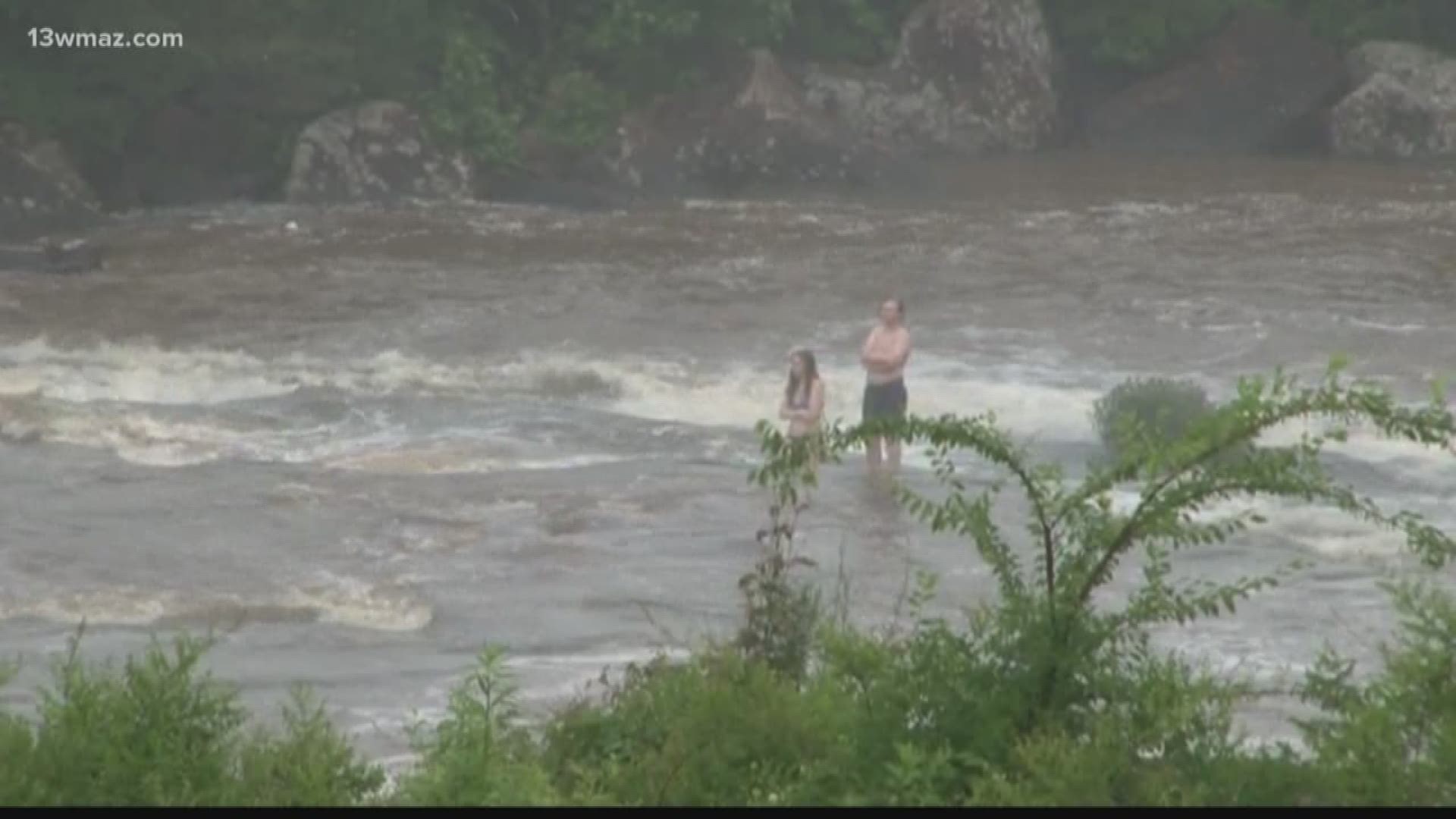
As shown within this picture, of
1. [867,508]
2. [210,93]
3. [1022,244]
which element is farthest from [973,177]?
[867,508]

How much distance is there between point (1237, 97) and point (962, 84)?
4807 millimetres

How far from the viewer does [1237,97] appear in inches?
1908

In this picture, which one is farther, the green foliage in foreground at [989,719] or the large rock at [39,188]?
the large rock at [39,188]

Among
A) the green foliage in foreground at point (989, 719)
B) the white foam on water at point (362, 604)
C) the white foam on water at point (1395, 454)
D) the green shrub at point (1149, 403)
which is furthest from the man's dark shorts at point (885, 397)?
the green foliage in foreground at point (989, 719)

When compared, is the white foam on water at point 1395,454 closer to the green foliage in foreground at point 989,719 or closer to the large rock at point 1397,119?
the green foliage in foreground at point 989,719

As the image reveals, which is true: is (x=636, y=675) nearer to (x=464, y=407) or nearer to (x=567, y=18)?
(x=464, y=407)

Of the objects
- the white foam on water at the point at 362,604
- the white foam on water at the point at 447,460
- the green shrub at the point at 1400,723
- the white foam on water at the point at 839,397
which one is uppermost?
the green shrub at the point at 1400,723

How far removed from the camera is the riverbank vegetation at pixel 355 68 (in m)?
39.5

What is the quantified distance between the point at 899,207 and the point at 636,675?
2915 cm

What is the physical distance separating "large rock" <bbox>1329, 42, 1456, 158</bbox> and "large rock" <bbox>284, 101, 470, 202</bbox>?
14205 millimetres

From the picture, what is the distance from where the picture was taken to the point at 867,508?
21781 mm

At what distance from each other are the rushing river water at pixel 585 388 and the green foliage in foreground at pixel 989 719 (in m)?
4.85

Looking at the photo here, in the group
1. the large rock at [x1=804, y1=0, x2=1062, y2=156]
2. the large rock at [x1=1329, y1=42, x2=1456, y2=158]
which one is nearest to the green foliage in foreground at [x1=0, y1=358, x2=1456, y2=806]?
the large rock at [x1=1329, y1=42, x2=1456, y2=158]

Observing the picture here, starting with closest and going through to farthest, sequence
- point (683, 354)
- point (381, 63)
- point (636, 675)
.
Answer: point (636, 675), point (683, 354), point (381, 63)
